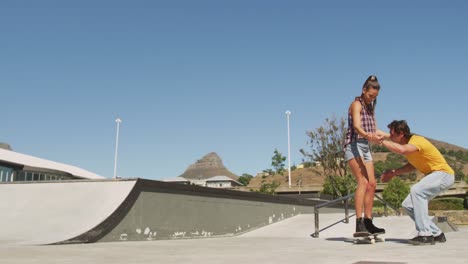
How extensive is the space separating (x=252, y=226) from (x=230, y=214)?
3.59 ft

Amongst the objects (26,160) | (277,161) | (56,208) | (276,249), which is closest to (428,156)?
(276,249)

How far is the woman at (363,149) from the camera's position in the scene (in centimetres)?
503

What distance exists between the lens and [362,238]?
197 inches

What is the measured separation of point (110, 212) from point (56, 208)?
1161 millimetres

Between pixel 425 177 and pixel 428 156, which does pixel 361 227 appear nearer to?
pixel 425 177

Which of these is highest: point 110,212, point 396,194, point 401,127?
point 396,194

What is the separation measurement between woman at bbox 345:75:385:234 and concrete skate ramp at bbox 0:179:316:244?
374cm

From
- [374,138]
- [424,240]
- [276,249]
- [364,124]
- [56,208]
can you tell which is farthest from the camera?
[56,208]

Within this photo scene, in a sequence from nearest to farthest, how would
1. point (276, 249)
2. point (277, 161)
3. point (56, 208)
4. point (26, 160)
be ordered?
point (276, 249) → point (56, 208) → point (26, 160) → point (277, 161)

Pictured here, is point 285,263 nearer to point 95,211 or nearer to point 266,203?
point 95,211

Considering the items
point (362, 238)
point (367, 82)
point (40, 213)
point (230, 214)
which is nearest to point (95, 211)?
point (40, 213)

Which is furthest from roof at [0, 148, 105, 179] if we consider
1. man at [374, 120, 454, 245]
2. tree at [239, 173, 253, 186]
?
tree at [239, 173, 253, 186]

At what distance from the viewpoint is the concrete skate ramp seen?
6195 millimetres

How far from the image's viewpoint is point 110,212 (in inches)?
262
